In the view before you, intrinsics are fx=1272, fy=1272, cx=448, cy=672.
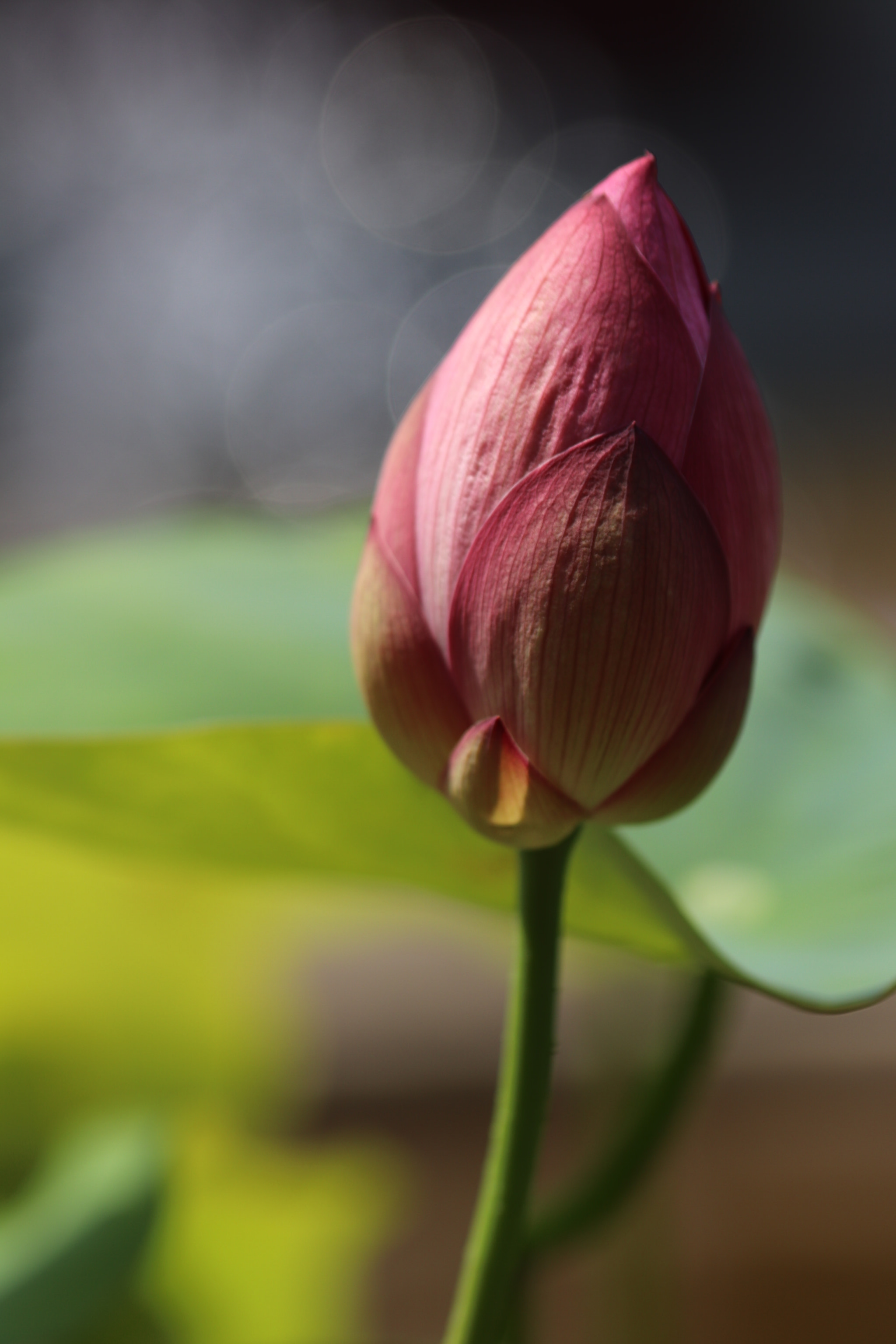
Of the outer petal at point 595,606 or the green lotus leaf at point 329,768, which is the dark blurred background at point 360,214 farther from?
the outer petal at point 595,606

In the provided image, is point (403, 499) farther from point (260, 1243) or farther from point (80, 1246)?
point (260, 1243)

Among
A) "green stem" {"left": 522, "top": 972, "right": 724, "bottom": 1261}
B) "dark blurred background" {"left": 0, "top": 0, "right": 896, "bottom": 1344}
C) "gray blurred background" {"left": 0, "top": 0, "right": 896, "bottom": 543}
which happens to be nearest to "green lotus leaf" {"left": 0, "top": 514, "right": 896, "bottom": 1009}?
"green stem" {"left": 522, "top": 972, "right": 724, "bottom": 1261}

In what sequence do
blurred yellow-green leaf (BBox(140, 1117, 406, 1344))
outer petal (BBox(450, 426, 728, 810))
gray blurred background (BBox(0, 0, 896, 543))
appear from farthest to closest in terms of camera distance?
gray blurred background (BBox(0, 0, 896, 543)) < blurred yellow-green leaf (BBox(140, 1117, 406, 1344)) < outer petal (BBox(450, 426, 728, 810))

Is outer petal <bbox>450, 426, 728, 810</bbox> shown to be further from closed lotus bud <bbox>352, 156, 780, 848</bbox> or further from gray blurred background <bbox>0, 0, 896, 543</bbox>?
gray blurred background <bbox>0, 0, 896, 543</bbox>

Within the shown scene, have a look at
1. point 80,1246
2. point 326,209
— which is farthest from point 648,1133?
point 326,209

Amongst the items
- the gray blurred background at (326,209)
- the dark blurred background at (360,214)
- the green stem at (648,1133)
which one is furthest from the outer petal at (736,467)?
the gray blurred background at (326,209)

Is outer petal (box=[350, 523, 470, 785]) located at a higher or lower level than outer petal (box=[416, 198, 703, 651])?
lower

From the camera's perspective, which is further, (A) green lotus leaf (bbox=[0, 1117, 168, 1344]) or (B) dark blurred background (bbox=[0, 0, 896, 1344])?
(B) dark blurred background (bbox=[0, 0, 896, 1344])
